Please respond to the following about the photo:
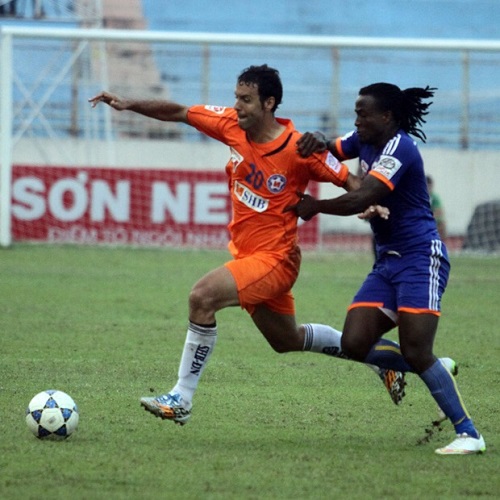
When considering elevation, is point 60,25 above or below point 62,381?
above

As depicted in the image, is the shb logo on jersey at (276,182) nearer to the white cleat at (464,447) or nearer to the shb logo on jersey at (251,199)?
the shb logo on jersey at (251,199)

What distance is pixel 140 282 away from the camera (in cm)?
1549

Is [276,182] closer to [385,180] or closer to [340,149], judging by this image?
[340,149]

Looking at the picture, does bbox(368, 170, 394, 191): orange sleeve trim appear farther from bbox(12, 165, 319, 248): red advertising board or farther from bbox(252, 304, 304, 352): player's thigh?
bbox(12, 165, 319, 248): red advertising board

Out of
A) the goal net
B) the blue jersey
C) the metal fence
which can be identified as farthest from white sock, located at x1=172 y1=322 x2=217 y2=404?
the metal fence

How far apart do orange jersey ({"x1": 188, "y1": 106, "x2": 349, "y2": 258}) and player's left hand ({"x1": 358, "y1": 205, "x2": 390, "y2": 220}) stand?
0.52 m

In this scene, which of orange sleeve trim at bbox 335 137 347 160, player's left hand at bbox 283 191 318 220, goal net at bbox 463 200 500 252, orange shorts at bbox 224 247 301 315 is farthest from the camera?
goal net at bbox 463 200 500 252

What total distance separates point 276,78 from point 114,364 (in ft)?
10.8

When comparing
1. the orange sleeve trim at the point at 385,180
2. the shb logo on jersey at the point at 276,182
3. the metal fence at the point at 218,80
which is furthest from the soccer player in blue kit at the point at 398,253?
the metal fence at the point at 218,80

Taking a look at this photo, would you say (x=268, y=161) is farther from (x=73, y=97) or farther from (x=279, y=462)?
(x=73, y=97)

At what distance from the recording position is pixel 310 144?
6.65 meters

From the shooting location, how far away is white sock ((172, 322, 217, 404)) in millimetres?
6637

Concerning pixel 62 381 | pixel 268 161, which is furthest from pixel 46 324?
pixel 268 161

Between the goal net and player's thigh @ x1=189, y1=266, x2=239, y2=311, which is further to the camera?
the goal net
